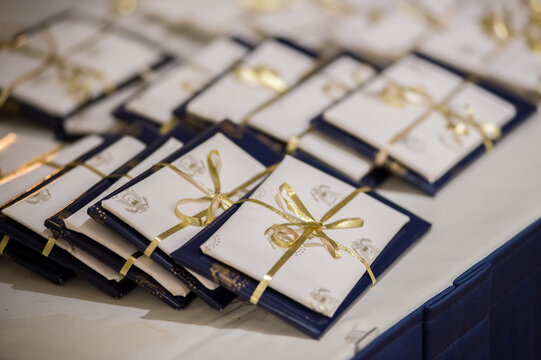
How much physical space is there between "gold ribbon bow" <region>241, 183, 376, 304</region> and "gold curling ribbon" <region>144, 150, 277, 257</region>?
64 millimetres

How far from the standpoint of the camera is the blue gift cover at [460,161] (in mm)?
1512

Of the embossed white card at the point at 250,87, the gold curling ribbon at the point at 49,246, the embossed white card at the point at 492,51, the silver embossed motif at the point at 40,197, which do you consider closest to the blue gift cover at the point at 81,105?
the embossed white card at the point at 250,87

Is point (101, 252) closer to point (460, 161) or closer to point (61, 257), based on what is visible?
point (61, 257)

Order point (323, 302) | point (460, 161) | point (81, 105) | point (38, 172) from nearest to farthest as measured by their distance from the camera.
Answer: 1. point (323, 302)
2. point (38, 172)
3. point (460, 161)
4. point (81, 105)

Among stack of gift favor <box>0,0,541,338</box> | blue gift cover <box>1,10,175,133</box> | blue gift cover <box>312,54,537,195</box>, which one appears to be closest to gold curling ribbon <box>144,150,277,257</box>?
stack of gift favor <box>0,0,541,338</box>

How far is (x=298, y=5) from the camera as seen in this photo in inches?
88.0

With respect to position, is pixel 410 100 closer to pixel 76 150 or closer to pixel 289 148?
pixel 289 148

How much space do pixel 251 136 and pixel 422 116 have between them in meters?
0.47

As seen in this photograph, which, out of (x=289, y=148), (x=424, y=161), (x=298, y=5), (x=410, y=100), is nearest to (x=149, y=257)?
(x=289, y=148)

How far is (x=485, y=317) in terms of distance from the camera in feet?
4.36

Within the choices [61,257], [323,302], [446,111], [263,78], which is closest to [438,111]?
[446,111]

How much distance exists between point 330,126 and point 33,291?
81 centimetres

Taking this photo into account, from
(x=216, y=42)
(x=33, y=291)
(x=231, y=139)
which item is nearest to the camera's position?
(x=33, y=291)

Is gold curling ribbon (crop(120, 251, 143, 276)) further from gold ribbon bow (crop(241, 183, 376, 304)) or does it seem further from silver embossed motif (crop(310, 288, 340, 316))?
silver embossed motif (crop(310, 288, 340, 316))
